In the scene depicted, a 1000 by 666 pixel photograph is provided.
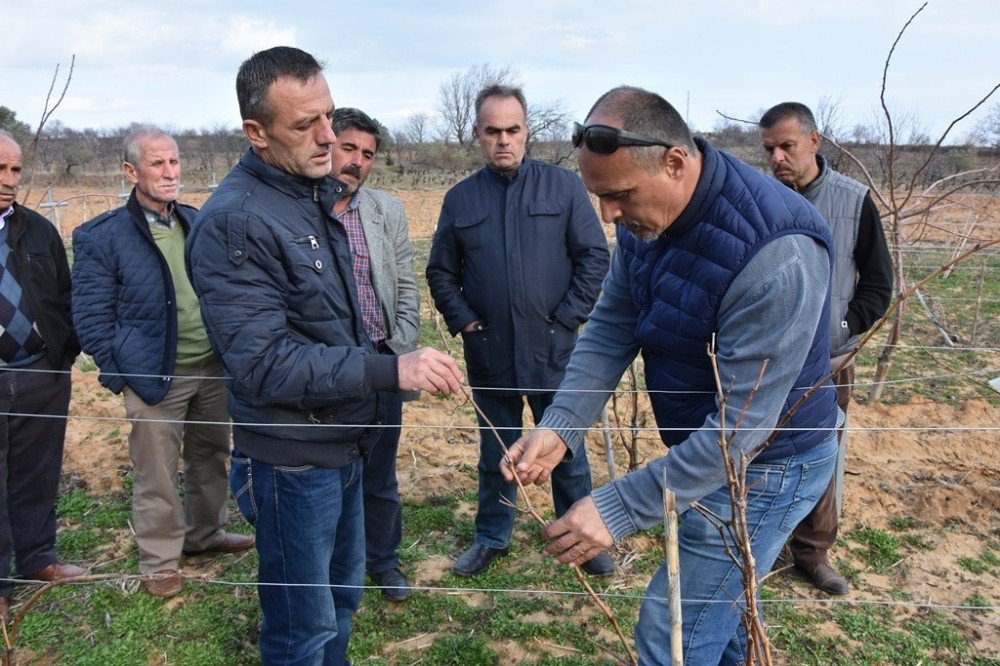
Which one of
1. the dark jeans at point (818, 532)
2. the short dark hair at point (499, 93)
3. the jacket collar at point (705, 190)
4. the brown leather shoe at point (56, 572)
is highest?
the short dark hair at point (499, 93)

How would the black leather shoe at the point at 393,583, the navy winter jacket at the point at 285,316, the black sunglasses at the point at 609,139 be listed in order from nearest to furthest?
the black sunglasses at the point at 609,139 → the navy winter jacket at the point at 285,316 → the black leather shoe at the point at 393,583

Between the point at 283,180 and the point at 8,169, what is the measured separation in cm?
197

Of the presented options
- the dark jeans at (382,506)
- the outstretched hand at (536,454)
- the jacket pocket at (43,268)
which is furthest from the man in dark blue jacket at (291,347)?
the jacket pocket at (43,268)

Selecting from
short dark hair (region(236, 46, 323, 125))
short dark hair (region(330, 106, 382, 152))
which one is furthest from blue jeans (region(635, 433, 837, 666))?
short dark hair (region(330, 106, 382, 152))

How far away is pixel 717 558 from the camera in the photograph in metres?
2.04

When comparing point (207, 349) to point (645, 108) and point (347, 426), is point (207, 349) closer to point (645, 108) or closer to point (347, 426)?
point (347, 426)

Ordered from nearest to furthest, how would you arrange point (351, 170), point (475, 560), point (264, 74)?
1. point (264, 74)
2. point (351, 170)
3. point (475, 560)

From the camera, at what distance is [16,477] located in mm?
3557

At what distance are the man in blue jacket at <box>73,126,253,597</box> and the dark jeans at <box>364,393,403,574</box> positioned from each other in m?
0.75

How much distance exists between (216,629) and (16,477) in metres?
1.28

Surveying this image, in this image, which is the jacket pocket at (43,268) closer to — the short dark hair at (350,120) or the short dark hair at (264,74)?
the short dark hair at (350,120)

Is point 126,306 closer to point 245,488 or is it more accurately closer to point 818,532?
point 245,488

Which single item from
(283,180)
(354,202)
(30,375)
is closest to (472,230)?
(354,202)

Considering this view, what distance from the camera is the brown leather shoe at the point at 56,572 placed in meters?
3.62
